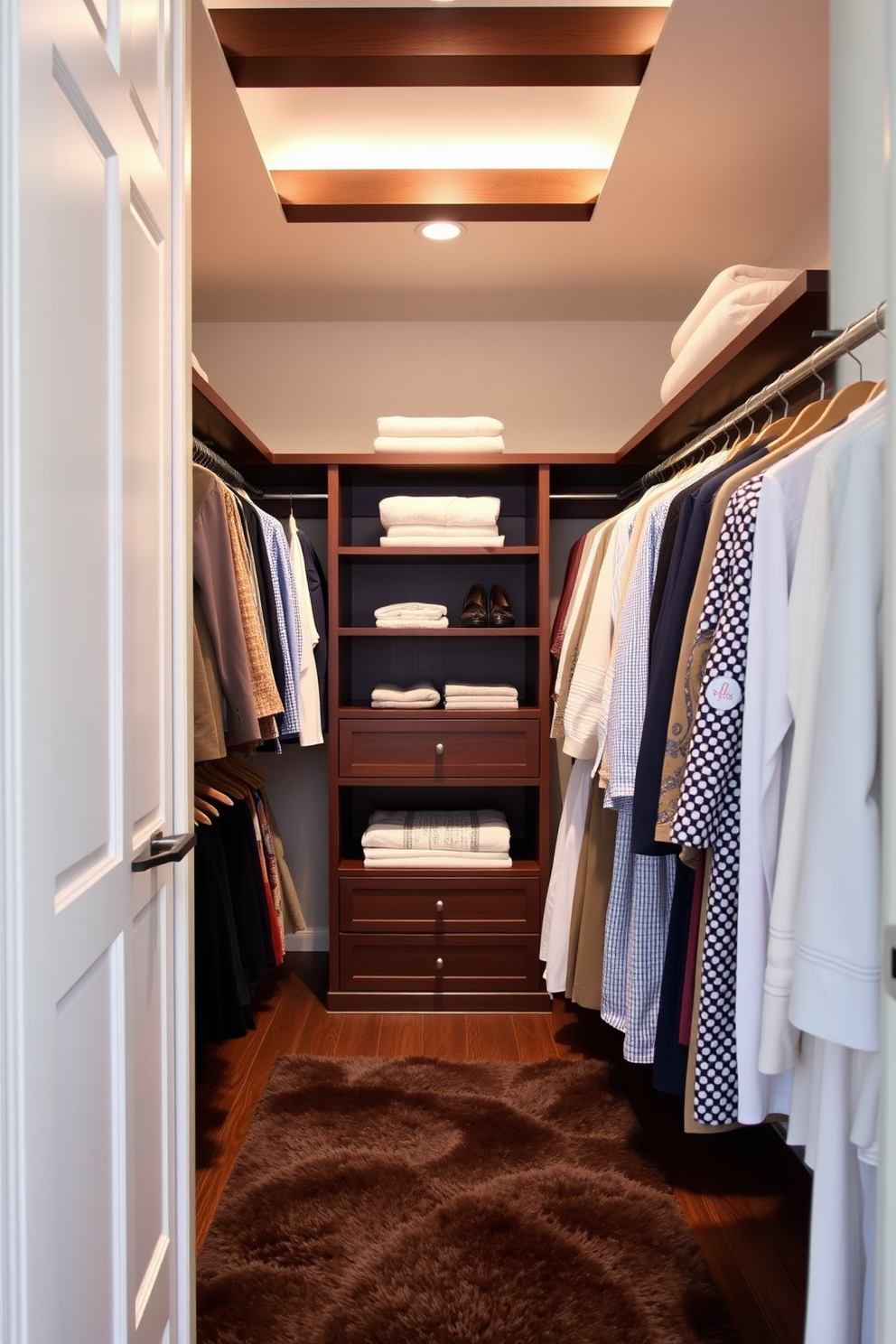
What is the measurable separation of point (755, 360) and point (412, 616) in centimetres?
155

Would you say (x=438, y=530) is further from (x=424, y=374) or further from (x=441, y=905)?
(x=441, y=905)

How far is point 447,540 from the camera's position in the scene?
311cm

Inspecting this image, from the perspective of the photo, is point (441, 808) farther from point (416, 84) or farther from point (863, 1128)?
point (863, 1128)

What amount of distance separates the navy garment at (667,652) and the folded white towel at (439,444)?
55.2 inches

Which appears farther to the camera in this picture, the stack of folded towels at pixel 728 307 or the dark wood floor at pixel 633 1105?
the stack of folded towels at pixel 728 307

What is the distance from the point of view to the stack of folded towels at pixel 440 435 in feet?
10.0

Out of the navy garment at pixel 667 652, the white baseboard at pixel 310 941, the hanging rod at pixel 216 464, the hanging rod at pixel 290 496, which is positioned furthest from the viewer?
the white baseboard at pixel 310 941

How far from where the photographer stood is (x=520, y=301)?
331 cm

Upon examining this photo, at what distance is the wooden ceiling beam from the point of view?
2.00 metres

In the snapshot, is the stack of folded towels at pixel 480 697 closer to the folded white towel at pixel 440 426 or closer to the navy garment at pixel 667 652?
the folded white towel at pixel 440 426

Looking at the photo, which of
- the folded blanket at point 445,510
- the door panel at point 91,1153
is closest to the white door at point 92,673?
the door panel at point 91,1153

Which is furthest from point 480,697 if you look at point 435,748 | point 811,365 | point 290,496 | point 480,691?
point 811,365

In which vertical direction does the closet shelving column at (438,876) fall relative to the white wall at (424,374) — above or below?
Answer: below

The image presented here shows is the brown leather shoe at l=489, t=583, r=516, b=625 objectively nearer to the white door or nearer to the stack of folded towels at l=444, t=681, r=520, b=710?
the stack of folded towels at l=444, t=681, r=520, b=710
